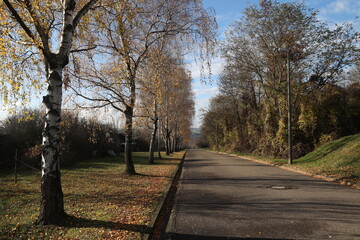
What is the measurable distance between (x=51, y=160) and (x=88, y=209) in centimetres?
217

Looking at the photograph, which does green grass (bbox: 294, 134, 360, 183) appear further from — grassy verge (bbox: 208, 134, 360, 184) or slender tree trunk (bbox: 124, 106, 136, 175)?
slender tree trunk (bbox: 124, 106, 136, 175)

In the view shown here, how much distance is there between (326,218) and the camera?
602 cm

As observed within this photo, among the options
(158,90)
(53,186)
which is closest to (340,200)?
(53,186)

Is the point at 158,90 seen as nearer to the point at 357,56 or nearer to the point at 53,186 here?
the point at 53,186

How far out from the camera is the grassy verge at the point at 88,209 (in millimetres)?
5367

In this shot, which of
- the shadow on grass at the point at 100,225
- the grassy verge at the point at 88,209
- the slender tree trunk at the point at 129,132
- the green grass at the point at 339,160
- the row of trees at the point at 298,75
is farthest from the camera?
the row of trees at the point at 298,75

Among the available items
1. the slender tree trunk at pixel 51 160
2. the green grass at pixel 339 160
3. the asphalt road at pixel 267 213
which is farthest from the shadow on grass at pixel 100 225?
the green grass at pixel 339 160

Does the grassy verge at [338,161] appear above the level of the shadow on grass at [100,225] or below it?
above

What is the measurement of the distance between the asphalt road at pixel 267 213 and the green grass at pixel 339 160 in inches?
→ 91.5

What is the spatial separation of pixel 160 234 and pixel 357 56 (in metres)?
21.2

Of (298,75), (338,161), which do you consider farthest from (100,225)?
(298,75)

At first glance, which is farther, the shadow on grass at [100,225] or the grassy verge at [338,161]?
the grassy verge at [338,161]

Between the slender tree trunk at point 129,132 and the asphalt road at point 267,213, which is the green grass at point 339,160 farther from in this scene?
the slender tree trunk at point 129,132

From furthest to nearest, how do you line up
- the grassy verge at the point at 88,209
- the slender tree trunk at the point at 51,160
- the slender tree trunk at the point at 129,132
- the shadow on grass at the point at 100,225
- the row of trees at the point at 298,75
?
the row of trees at the point at 298,75
the slender tree trunk at the point at 129,132
the slender tree trunk at the point at 51,160
the shadow on grass at the point at 100,225
the grassy verge at the point at 88,209
